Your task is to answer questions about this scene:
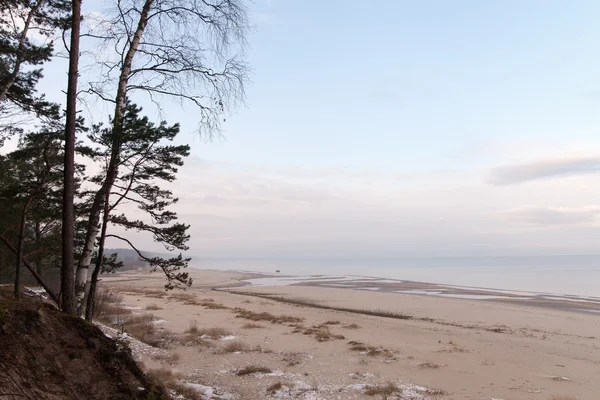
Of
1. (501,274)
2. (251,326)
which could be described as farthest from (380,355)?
(501,274)

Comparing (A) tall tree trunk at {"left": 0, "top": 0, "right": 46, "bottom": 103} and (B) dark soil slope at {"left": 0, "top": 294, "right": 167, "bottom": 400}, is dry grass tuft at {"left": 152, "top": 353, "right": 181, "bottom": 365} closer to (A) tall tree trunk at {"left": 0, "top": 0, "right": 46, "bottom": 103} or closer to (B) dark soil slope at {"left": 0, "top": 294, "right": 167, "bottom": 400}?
(B) dark soil slope at {"left": 0, "top": 294, "right": 167, "bottom": 400}

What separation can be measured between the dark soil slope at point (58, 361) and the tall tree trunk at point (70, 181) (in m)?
1.81

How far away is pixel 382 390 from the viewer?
9.34 meters

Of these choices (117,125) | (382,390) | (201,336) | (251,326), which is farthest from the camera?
(251,326)

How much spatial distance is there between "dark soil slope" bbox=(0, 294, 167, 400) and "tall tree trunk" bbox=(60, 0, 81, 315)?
1808 millimetres

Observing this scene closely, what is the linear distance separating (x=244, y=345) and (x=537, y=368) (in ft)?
32.1

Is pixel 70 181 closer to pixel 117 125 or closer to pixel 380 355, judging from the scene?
pixel 117 125

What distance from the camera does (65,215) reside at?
740 cm

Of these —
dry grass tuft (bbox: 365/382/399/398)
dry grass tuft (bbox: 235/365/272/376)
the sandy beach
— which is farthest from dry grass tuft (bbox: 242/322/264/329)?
dry grass tuft (bbox: 365/382/399/398)

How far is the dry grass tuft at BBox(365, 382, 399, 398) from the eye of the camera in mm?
9180

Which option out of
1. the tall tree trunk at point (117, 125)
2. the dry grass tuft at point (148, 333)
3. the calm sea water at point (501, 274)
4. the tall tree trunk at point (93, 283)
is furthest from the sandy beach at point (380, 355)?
the calm sea water at point (501, 274)

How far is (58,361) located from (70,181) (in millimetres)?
3770

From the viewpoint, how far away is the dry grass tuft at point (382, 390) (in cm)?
918

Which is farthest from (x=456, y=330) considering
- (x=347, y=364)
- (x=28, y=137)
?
(x=28, y=137)
